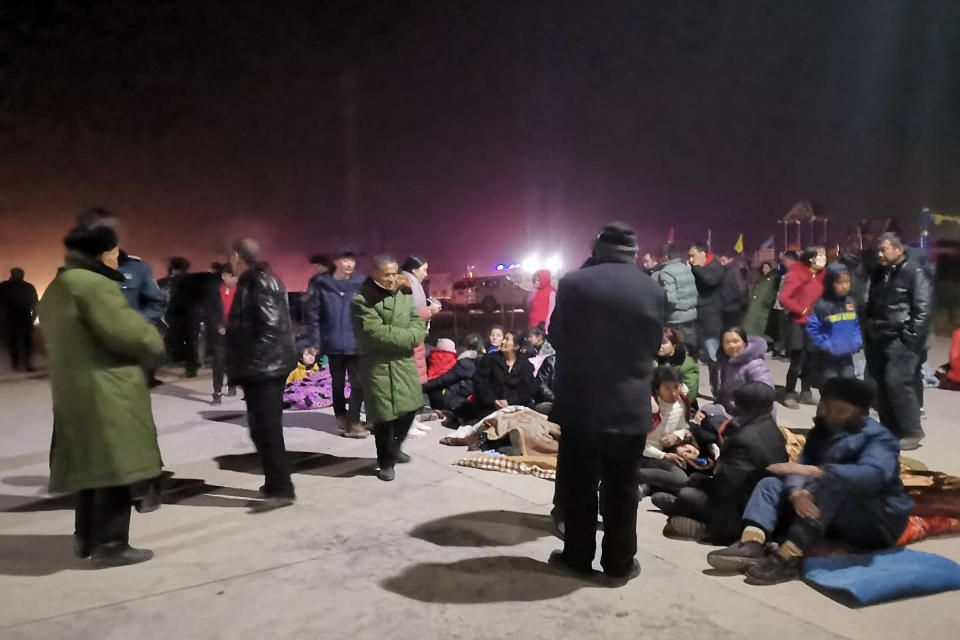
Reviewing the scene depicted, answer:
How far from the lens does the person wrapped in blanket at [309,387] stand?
8289mm

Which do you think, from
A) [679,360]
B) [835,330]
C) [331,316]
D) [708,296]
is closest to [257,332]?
[331,316]

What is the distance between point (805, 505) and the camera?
3.40 m

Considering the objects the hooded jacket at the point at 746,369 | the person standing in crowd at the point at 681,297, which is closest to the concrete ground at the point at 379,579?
the hooded jacket at the point at 746,369

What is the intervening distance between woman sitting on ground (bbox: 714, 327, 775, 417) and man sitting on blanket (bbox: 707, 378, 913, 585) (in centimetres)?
209

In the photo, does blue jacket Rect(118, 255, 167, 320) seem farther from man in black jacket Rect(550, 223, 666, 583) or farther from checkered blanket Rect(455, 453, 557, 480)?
man in black jacket Rect(550, 223, 666, 583)

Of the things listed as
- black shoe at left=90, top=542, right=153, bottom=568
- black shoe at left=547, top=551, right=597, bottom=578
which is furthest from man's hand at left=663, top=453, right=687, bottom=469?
black shoe at left=90, top=542, right=153, bottom=568

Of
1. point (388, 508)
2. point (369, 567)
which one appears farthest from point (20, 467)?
point (369, 567)

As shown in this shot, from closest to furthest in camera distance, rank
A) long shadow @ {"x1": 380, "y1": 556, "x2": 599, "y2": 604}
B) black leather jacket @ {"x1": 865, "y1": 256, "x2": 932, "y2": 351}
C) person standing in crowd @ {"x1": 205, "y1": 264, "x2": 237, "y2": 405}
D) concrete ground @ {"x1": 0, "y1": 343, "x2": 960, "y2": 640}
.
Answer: concrete ground @ {"x1": 0, "y1": 343, "x2": 960, "y2": 640}, long shadow @ {"x1": 380, "y1": 556, "x2": 599, "y2": 604}, black leather jacket @ {"x1": 865, "y1": 256, "x2": 932, "y2": 351}, person standing in crowd @ {"x1": 205, "y1": 264, "x2": 237, "y2": 405}

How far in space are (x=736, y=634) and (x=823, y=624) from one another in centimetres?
43

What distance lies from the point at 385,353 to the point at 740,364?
3.18 meters

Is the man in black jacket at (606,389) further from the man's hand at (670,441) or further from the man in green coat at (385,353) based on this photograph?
the man in green coat at (385,353)

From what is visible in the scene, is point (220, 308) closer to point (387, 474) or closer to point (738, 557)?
point (387, 474)

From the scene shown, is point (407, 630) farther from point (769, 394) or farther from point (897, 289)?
point (897, 289)

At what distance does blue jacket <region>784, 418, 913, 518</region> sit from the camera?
11.2 feet
